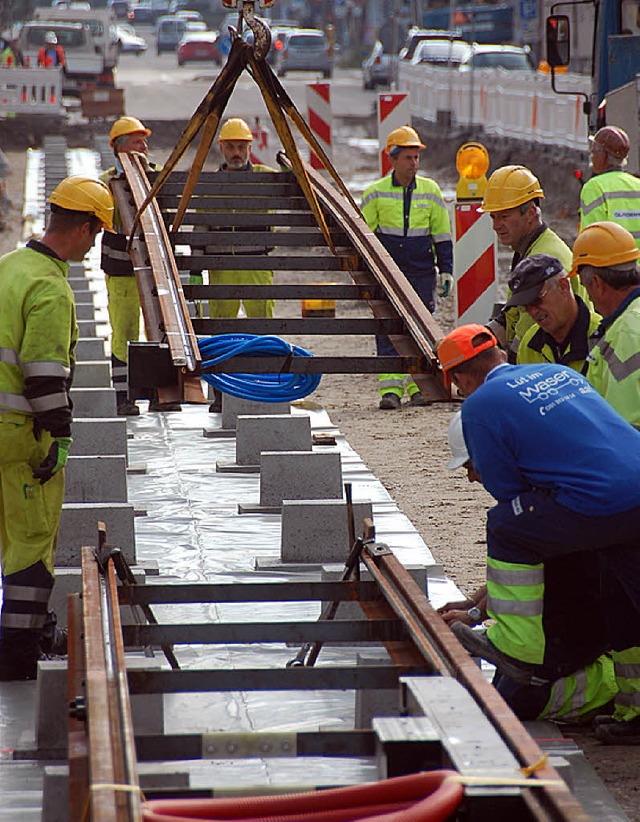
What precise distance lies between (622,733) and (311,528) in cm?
271

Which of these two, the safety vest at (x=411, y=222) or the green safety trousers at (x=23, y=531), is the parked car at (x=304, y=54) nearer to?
the safety vest at (x=411, y=222)

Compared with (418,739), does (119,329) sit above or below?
below

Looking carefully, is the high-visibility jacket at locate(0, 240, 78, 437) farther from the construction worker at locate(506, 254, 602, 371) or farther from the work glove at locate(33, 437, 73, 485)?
the construction worker at locate(506, 254, 602, 371)

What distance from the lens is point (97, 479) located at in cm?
868

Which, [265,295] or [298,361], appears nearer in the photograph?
[298,361]

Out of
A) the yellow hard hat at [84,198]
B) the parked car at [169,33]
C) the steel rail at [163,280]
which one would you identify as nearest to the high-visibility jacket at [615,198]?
the steel rail at [163,280]

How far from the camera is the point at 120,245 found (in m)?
10.8

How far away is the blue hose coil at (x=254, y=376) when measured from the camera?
7047 millimetres

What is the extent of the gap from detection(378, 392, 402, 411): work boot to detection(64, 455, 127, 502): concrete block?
3.93 meters

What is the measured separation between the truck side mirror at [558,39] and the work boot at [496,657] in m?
8.73

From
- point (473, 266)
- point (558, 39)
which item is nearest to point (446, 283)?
point (473, 266)

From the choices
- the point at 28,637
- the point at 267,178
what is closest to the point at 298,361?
the point at 28,637

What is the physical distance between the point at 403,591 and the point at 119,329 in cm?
633

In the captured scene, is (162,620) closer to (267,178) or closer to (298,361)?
(298,361)
